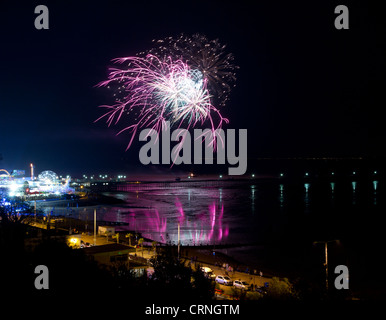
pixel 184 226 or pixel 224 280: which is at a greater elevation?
pixel 224 280

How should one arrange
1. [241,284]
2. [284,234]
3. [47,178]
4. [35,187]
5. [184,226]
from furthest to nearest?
[47,178] < [35,187] < [184,226] < [284,234] < [241,284]

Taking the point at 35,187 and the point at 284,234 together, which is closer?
the point at 284,234

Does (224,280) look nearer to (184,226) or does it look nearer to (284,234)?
(284,234)

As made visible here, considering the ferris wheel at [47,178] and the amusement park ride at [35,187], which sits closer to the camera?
the amusement park ride at [35,187]

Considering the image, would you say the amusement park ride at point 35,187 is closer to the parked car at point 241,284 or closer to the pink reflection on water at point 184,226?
the pink reflection on water at point 184,226

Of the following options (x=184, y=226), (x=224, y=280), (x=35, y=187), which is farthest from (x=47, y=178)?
(x=224, y=280)

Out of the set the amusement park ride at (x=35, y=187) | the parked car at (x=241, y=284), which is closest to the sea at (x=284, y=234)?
the parked car at (x=241, y=284)

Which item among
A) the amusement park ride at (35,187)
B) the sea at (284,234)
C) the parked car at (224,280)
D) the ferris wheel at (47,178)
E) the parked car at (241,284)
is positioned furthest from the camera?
the ferris wheel at (47,178)

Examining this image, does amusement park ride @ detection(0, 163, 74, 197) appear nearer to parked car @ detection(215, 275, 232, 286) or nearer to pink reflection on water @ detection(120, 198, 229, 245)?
pink reflection on water @ detection(120, 198, 229, 245)

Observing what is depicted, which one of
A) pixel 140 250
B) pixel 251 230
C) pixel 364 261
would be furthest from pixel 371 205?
pixel 140 250

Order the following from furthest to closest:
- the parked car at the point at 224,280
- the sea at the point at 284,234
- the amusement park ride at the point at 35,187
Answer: the amusement park ride at the point at 35,187, the sea at the point at 284,234, the parked car at the point at 224,280

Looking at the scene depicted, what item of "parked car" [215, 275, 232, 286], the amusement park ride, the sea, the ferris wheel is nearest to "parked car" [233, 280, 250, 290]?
"parked car" [215, 275, 232, 286]
